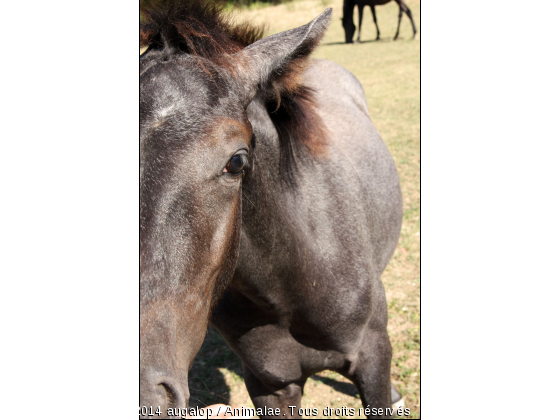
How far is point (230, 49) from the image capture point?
202 cm

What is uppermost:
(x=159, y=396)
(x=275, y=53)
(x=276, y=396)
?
(x=275, y=53)

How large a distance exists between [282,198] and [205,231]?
32.1 inches

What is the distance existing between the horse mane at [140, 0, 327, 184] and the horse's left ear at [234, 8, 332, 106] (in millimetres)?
22

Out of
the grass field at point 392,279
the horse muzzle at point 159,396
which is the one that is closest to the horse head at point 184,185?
the horse muzzle at point 159,396

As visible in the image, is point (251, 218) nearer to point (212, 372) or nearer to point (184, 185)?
point (184, 185)

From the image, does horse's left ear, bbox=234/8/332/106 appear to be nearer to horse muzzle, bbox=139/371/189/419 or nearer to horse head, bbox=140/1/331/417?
horse head, bbox=140/1/331/417

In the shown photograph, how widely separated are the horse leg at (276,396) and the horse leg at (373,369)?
0.42m

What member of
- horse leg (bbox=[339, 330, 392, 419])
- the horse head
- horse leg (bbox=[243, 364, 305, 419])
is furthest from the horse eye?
horse leg (bbox=[243, 364, 305, 419])

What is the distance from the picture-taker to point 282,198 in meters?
2.41

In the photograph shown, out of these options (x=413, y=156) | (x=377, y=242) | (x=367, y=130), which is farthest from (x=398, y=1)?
(x=377, y=242)

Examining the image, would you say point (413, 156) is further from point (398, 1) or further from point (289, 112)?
point (398, 1)

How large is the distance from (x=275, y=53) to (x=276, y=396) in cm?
248

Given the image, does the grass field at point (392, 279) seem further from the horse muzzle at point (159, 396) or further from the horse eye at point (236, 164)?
the horse eye at point (236, 164)

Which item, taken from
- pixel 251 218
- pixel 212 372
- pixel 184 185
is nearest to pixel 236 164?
pixel 184 185
